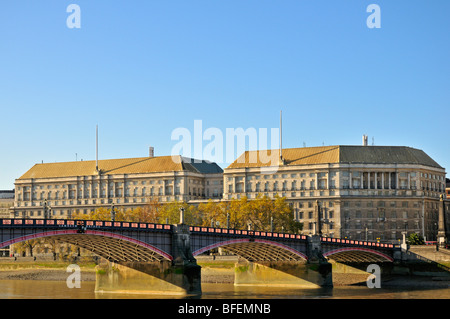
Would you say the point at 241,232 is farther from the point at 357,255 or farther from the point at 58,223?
the point at 58,223

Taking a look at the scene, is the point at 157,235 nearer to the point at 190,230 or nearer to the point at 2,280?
the point at 190,230

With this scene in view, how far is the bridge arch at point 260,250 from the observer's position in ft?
448

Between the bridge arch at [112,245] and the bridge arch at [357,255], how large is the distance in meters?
35.7

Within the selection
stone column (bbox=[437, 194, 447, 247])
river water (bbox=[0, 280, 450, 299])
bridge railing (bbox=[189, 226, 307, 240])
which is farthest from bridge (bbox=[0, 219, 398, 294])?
stone column (bbox=[437, 194, 447, 247])

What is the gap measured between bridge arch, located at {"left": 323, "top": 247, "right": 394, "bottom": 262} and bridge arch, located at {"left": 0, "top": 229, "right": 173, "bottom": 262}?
1407 inches

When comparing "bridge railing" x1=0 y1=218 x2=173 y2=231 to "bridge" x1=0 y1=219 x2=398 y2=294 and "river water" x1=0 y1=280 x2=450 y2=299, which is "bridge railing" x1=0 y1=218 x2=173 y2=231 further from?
"river water" x1=0 y1=280 x2=450 y2=299

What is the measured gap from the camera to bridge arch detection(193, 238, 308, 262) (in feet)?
448

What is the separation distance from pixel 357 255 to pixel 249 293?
35.3 metres

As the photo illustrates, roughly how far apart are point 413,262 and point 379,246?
7370 millimetres

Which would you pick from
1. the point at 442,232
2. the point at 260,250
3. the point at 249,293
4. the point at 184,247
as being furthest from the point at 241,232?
the point at 442,232

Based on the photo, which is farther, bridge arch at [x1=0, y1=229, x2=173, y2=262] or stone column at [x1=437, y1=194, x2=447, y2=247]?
stone column at [x1=437, y1=194, x2=447, y2=247]

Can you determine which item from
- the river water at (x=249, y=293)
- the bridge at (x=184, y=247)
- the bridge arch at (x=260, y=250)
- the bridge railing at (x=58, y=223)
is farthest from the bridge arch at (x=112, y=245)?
the bridge arch at (x=260, y=250)

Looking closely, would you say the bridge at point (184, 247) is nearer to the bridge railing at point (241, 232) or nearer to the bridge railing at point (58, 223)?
the bridge railing at point (58, 223)
